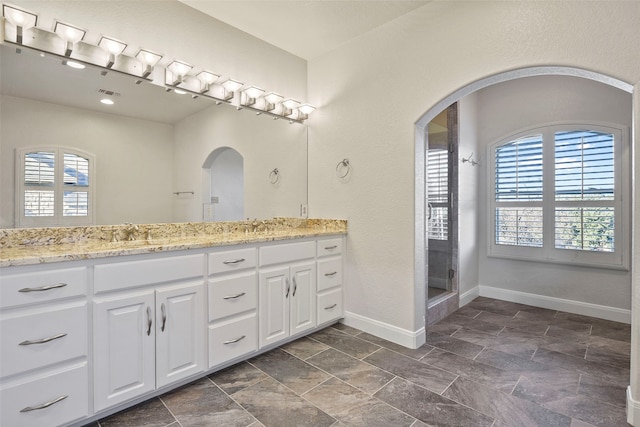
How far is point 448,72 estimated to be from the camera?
241 centimetres

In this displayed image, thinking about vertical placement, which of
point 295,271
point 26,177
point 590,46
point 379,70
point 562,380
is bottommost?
point 562,380

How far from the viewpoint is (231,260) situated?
7.31ft

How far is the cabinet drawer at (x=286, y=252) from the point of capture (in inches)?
96.9

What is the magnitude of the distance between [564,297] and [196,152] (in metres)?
4.08

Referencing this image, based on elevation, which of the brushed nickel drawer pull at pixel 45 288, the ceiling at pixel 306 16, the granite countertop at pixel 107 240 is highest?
the ceiling at pixel 306 16

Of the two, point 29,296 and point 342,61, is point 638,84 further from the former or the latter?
point 29,296

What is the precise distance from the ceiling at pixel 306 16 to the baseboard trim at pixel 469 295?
9.88ft

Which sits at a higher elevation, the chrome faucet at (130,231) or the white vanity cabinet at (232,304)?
the chrome faucet at (130,231)

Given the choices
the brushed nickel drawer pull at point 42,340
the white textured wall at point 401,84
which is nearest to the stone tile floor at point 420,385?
the white textured wall at point 401,84

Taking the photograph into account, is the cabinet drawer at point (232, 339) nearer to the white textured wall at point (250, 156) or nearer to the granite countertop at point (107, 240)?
Result: the granite countertop at point (107, 240)

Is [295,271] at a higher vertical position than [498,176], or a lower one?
lower

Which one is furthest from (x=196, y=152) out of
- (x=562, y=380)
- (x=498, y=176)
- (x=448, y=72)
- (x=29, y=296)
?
(x=498, y=176)

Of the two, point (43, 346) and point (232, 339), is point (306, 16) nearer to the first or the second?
point (232, 339)

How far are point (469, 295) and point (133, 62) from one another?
4.07 m
